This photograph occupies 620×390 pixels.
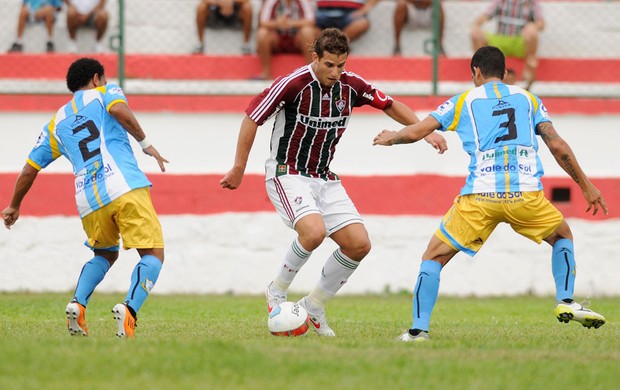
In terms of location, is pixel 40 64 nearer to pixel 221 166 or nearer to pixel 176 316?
pixel 221 166

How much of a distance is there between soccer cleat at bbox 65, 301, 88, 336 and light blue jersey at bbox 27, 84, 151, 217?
69 centimetres

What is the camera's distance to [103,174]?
8.05 m

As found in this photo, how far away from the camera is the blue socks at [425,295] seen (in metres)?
7.64

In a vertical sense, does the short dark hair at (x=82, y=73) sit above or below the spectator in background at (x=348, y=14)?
above

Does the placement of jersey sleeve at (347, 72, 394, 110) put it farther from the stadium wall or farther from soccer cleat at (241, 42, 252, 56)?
soccer cleat at (241, 42, 252, 56)

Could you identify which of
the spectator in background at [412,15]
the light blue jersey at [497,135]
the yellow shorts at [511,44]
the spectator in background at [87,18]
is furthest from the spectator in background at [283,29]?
the light blue jersey at [497,135]

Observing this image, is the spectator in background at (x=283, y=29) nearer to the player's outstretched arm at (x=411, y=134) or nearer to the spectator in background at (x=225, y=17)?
the spectator in background at (x=225, y=17)

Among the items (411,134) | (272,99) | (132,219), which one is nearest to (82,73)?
(132,219)

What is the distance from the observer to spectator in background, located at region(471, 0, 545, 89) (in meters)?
15.1

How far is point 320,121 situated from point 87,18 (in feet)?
25.0

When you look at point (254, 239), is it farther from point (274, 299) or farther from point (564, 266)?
point (564, 266)

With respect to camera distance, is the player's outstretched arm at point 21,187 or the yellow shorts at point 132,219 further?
the player's outstretched arm at point 21,187

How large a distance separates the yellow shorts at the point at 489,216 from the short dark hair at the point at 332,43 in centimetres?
140

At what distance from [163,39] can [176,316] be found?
223 inches
